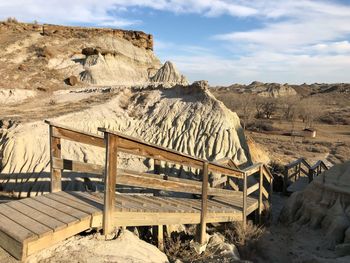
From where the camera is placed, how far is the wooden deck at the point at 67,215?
397cm

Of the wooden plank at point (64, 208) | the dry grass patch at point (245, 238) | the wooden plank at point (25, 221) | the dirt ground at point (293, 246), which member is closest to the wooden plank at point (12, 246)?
the wooden plank at point (25, 221)

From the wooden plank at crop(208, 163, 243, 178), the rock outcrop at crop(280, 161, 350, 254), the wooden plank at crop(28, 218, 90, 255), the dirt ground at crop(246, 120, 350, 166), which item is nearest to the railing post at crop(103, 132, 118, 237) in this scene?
the wooden plank at crop(28, 218, 90, 255)

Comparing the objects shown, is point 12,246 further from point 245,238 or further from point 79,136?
point 245,238

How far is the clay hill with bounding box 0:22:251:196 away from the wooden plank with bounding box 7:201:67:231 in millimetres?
5129

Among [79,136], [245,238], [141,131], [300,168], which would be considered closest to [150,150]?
[79,136]

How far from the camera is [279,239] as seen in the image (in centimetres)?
750

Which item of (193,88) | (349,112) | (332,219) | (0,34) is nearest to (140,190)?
(332,219)

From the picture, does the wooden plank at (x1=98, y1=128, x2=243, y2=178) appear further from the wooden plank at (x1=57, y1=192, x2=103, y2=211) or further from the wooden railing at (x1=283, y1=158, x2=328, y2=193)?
the wooden railing at (x1=283, y1=158, x2=328, y2=193)

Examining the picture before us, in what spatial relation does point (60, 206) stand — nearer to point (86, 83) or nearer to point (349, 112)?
point (86, 83)

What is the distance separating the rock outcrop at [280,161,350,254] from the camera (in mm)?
7453

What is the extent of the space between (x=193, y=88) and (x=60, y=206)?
1135 cm

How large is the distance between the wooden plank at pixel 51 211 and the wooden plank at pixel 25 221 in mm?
227

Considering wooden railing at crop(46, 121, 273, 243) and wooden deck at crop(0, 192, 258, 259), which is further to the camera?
wooden railing at crop(46, 121, 273, 243)

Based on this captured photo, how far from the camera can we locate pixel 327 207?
8.13m
